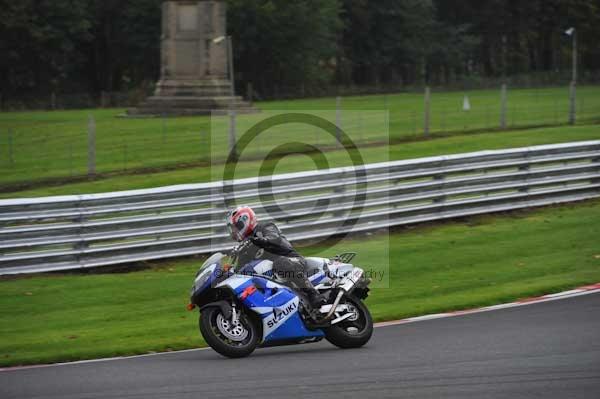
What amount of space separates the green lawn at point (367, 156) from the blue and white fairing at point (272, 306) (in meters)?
10.6

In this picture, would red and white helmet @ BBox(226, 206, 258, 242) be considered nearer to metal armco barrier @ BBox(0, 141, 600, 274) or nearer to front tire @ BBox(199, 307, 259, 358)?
front tire @ BBox(199, 307, 259, 358)

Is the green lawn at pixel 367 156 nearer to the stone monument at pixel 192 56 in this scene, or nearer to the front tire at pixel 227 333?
the front tire at pixel 227 333

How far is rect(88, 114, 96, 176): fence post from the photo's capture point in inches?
822

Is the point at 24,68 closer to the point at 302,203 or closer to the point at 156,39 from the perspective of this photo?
the point at 156,39

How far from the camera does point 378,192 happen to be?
1691cm

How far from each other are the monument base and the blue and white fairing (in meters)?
27.7

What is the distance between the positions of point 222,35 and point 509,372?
3285 centimetres

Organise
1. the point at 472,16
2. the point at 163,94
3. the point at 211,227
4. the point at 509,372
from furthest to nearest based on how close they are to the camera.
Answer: the point at 472,16, the point at 163,94, the point at 211,227, the point at 509,372

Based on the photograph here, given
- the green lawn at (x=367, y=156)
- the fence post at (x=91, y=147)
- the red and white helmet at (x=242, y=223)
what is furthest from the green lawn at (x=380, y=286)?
the fence post at (x=91, y=147)

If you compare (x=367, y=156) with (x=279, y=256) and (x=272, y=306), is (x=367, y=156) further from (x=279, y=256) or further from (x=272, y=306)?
(x=272, y=306)

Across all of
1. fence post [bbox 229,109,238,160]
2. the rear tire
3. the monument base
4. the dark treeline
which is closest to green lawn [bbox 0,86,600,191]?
fence post [bbox 229,109,238,160]

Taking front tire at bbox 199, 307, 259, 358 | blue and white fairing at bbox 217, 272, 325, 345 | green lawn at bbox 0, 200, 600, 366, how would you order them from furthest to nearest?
green lawn at bbox 0, 200, 600, 366 < blue and white fairing at bbox 217, 272, 325, 345 < front tire at bbox 199, 307, 259, 358

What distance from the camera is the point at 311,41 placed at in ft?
212

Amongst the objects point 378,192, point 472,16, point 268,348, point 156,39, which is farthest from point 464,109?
point 472,16
